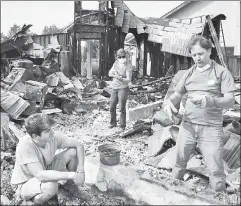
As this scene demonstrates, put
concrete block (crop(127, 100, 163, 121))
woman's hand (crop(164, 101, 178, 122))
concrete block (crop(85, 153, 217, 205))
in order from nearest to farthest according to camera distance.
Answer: concrete block (crop(85, 153, 217, 205)), woman's hand (crop(164, 101, 178, 122)), concrete block (crop(127, 100, 163, 121))

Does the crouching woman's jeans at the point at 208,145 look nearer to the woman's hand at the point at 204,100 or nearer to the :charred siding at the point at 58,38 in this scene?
the woman's hand at the point at 204,100

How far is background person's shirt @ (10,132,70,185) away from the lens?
318 cm

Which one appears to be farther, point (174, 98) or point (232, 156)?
point (232, 156)

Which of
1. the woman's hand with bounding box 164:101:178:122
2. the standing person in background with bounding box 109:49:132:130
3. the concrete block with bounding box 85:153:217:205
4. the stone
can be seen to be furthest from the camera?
the standing person in background with bounding box 109:49:132:130

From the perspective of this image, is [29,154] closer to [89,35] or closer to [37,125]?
[37,125]

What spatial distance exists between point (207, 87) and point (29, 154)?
88.3 inches

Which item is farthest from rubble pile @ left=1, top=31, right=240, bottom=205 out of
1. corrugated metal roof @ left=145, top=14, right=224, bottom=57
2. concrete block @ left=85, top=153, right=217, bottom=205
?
corrugated metal roof @ left=145, top=14, right=224, bottom=57

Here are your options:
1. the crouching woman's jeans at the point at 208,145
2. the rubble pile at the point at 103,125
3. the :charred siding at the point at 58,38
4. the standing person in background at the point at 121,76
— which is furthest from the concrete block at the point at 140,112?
the :charred siding at the point at 58,38

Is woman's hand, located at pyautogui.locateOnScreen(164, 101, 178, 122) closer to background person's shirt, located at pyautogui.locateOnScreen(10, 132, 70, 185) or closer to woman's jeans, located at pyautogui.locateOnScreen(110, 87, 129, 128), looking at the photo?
background person's shirt, located at pyautogui.locateOnScreen(10, 132, 70, 185)

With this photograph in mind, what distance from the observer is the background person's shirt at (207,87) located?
3164mm

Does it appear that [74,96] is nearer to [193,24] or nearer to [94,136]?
[94,136]

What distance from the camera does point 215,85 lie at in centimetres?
323

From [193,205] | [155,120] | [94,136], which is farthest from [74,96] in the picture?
A: [193,205]

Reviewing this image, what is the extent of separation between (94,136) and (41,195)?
3.99 m
